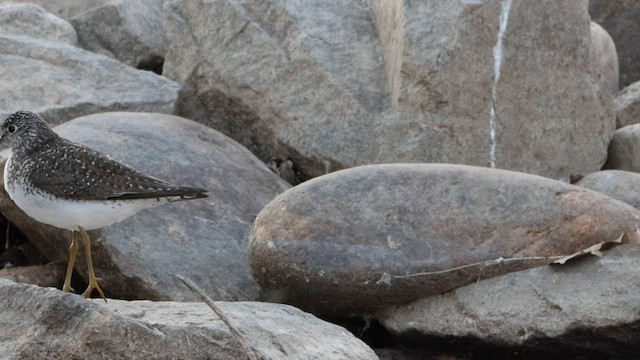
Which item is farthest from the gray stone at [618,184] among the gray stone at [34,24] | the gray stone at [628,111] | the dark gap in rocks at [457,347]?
the gray stone at [34,24]

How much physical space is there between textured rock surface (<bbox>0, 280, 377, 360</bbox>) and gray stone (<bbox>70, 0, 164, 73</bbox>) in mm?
6367

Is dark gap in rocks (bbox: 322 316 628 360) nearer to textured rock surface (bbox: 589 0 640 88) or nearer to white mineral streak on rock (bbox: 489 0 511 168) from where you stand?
white mineral streak on rock (bbox: 489 0 511 168)

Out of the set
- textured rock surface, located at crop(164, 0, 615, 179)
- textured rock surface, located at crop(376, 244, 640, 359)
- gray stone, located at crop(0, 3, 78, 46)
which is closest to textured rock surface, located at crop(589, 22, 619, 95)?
textured rock surface, located at crop(164, 0, 615, 179)

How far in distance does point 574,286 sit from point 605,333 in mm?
394

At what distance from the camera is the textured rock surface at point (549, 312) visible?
848 cm

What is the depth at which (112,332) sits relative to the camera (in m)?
6.71

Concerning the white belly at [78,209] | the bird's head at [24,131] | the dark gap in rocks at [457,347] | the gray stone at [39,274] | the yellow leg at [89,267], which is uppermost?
the bird's head at [24,131]

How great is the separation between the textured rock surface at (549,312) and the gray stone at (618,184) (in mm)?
1654

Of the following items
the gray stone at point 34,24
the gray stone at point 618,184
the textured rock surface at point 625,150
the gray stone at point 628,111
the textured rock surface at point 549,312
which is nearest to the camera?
the textured rock surface at point 549,312

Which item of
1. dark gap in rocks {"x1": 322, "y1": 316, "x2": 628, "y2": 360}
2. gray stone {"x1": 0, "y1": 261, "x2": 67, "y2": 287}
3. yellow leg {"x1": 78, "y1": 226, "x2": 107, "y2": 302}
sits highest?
yellow leg {"x1": 78, "y1": 226, "x2": 107, "y2": 302}

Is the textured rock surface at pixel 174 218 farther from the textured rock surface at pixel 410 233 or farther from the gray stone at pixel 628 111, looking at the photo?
the gray stone at pixel 628 111

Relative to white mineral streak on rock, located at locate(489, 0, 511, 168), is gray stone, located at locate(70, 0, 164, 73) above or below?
below

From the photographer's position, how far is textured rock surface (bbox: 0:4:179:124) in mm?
11664

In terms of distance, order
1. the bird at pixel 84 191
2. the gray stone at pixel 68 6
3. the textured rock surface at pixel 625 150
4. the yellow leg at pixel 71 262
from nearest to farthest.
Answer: the bird at pixel 84 191 < the yellow leg at pixel 71 262 < the textured rock surface at pixel 625 150 < the gray stone at pixel 68 6
